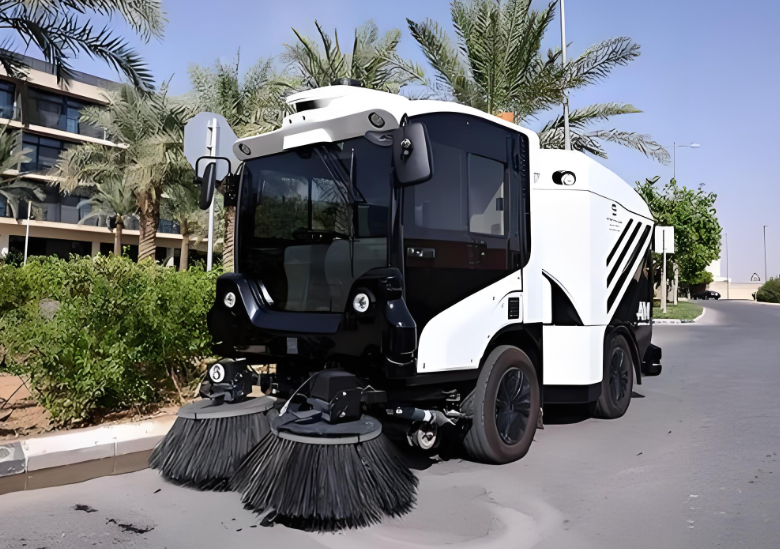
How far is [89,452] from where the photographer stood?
4.89m

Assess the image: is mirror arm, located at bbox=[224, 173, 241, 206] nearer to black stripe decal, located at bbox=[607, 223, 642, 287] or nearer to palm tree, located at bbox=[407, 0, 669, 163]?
black stripe decal, located at bbox=[607, 223, 642, 287]

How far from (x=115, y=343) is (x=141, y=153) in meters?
16.9

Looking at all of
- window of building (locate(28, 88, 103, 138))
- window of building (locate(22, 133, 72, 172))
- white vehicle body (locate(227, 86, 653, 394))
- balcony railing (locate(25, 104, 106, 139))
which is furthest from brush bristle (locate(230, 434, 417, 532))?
window of building (locate(28, 88, 103, 138))

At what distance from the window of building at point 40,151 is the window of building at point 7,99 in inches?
91.7

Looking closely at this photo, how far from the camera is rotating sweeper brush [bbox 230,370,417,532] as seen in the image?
3.83 meters

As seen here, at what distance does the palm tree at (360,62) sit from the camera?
1554 cm

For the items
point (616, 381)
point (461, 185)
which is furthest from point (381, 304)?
point (616, 381)

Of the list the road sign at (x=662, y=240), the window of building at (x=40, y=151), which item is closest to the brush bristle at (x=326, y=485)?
the road sign at (x=662, y=240)

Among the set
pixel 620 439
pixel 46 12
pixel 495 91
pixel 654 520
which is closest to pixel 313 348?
pixel 654 520

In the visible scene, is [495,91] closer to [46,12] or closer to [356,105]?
[46,12]

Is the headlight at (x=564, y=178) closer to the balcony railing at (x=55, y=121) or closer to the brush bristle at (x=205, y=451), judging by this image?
the brush bristle at (x=205, y=451)

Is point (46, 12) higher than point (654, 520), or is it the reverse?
point (46, 12)

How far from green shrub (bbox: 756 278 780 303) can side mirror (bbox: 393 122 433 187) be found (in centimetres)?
7106

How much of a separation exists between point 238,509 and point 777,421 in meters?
5.99
